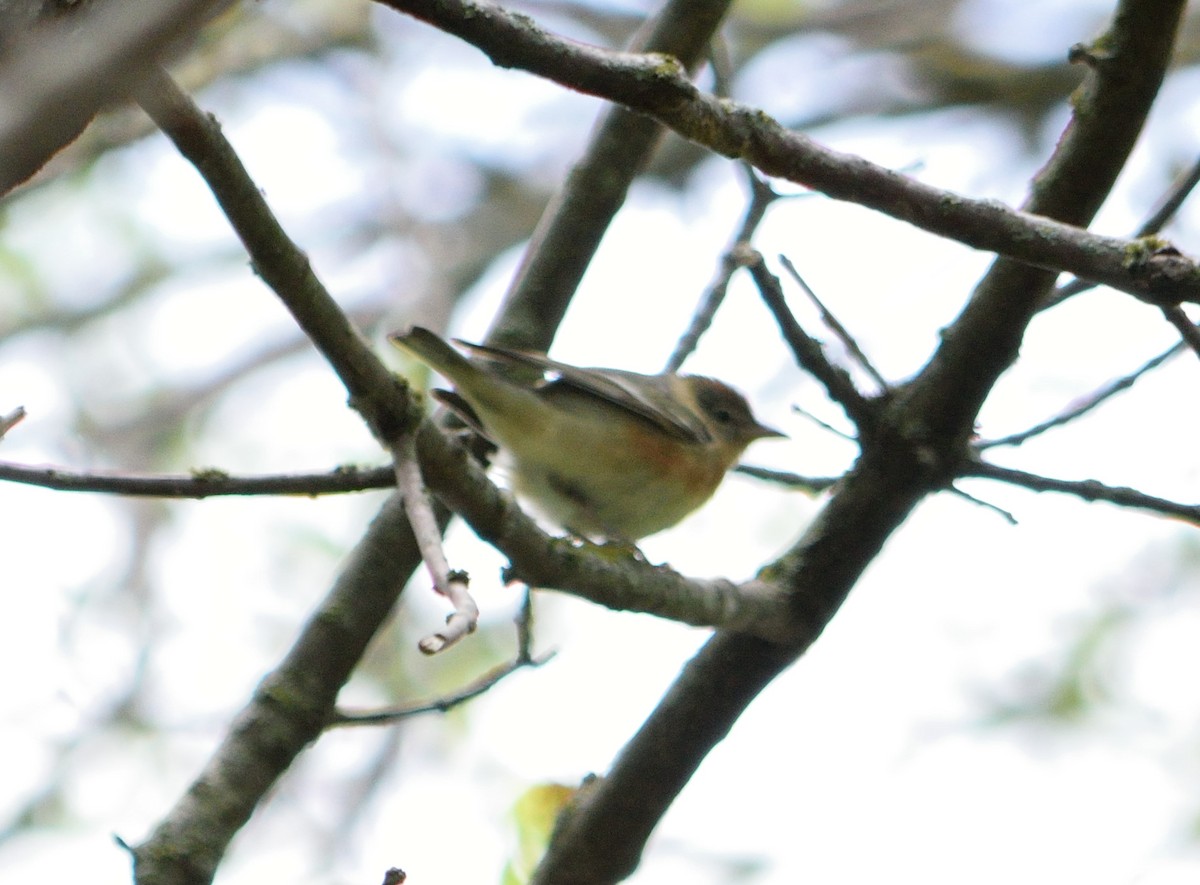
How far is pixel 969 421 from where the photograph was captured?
360 centimetres

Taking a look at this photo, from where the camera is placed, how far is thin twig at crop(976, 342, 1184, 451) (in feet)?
12.3

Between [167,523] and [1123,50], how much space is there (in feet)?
32.0

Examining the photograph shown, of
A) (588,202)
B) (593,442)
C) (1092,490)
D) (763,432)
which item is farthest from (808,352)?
(763,432)

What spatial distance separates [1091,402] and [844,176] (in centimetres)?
148

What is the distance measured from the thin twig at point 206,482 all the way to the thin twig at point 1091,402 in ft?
6.20

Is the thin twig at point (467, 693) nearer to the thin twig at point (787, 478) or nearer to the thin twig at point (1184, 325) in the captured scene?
the thin twig at point (787, 478)

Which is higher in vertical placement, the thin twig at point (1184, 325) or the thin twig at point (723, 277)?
the thin twig at point (723, 277)

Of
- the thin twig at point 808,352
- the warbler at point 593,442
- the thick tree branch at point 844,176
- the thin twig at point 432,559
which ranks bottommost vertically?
the thin twig at point 432,559

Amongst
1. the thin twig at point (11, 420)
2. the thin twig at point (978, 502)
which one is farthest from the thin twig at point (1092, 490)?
Result: the thin twig at point (11, 420)

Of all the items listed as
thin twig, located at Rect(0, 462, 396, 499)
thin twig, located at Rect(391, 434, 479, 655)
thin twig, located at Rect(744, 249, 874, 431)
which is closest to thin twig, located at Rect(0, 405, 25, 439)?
thin twig, located at Rect(0, 462, 396, 499)

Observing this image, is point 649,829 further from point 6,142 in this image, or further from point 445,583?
point 6,142

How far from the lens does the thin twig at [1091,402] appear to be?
3.75m

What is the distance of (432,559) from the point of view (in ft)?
7.07

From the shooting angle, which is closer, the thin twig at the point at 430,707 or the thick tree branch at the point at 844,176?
the thick tree branch at the point at 844,176
